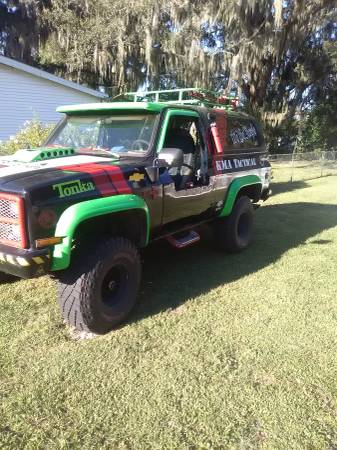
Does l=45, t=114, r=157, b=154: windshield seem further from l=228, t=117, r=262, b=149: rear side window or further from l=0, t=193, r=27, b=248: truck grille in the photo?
l=228, t=117, r=262, b=149: rear side window

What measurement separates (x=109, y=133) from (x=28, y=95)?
38.6ft

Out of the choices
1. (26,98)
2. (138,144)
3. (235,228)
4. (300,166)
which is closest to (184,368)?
(138,144)

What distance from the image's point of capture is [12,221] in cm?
306

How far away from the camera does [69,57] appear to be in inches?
803

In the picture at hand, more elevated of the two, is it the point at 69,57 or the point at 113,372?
the point at 69,57

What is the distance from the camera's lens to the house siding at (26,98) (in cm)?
1425

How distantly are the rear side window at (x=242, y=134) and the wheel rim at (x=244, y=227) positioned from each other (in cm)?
103

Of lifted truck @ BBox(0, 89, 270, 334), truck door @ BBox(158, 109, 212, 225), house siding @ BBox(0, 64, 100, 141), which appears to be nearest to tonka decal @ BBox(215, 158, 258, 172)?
lifted truck @ BBox(0, 89, 270, 334)

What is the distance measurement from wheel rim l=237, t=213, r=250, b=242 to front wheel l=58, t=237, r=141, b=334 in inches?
106

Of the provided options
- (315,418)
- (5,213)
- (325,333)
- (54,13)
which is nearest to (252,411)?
(315,418)

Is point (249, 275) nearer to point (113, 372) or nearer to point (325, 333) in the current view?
point (325, 333)

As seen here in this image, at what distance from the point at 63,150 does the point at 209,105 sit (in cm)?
236

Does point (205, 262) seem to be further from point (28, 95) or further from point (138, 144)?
point (28, 95)

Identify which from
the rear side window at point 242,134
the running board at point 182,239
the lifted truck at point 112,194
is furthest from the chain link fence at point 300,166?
the running board at point 182,239
